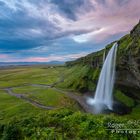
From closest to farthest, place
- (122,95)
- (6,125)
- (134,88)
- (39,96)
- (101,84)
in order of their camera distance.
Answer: (6,125)
(134,88)
(122,95)
(101,84)
(39,96)

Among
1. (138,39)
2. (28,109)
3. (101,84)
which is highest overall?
(138,39)

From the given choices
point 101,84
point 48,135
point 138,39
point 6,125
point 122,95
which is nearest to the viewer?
point 48,135

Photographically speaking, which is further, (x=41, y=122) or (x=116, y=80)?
(x=116, y=80)

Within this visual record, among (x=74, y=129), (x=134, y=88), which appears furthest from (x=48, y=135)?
(x=134, y=88)

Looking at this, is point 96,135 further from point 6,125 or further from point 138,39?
point 138,39

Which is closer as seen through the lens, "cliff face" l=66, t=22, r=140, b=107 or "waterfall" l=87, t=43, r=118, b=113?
"cliff face" l=66, t=22, r=140, b=107

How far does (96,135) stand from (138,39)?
162 ft

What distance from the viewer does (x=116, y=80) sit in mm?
76500

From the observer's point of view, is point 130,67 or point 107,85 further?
point 107,85

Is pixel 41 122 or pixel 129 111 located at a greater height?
pixel 41 122

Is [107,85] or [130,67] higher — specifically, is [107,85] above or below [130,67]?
below

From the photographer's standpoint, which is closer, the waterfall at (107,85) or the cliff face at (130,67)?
the cliff face at (130,67)

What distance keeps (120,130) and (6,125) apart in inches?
450

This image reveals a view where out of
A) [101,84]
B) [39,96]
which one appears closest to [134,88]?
[101,84]
